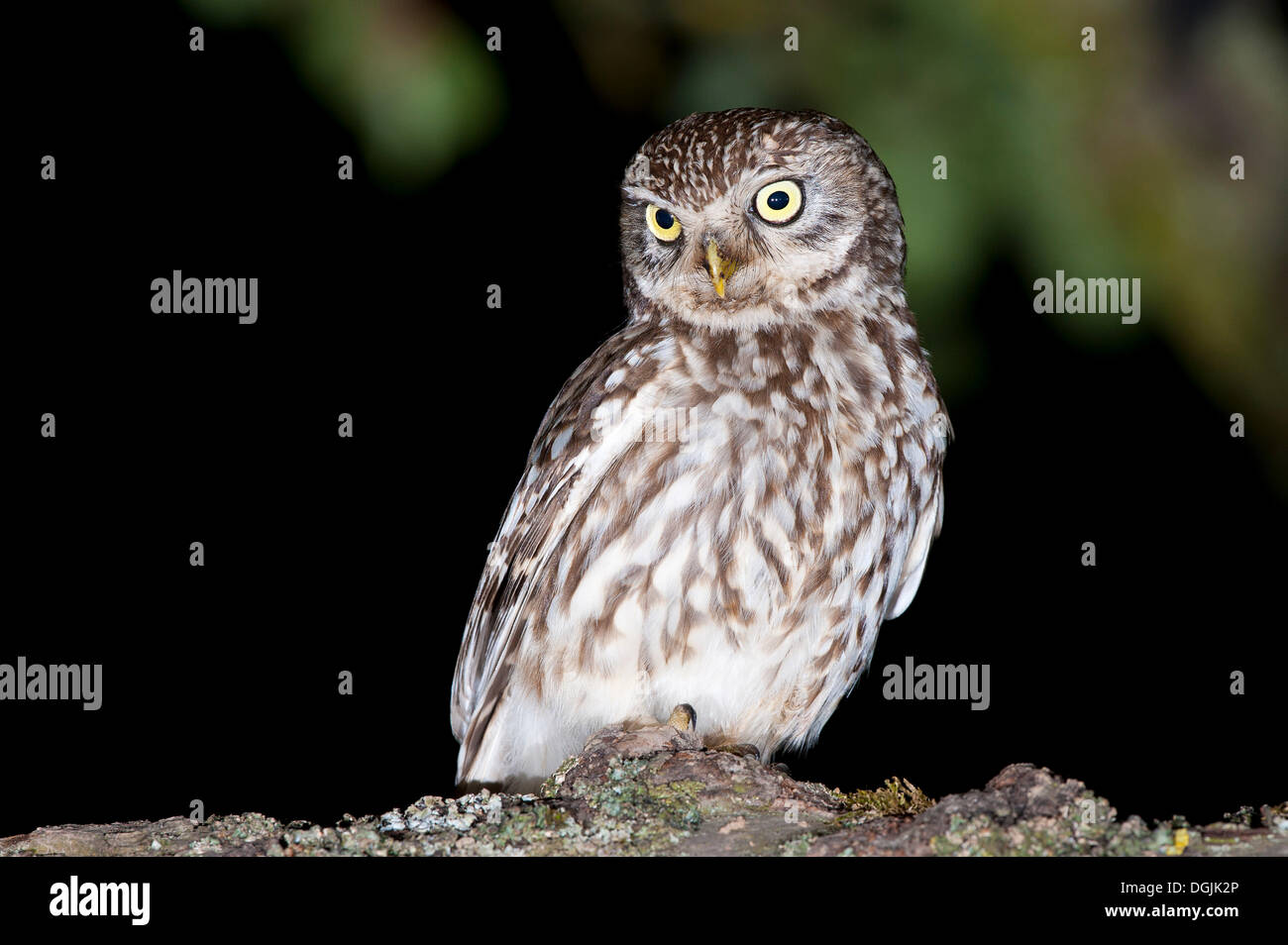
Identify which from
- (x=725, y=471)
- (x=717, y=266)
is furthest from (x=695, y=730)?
(x=717, y=266)

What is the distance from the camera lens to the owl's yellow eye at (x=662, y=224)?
116 inches

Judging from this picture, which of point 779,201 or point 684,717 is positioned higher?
point 779,201

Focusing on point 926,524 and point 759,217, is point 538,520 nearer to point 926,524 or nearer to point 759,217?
point 759,217

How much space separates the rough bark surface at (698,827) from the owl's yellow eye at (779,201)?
4.51 feet

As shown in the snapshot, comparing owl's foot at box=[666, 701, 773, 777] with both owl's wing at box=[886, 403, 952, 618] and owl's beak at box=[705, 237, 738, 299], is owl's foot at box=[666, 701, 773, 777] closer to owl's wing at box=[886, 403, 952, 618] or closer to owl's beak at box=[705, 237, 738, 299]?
owl's wing at box=[886, 403, 952, 618]

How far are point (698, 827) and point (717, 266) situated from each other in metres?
1.39

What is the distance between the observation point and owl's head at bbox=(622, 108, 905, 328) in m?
2.82

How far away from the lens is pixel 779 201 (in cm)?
285

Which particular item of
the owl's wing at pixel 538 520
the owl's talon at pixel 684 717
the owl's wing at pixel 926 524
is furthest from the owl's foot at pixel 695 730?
the owl's wing at pixel 926 524

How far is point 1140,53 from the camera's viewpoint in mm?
1739

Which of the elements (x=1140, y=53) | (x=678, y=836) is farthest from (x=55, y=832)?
(x=1140, y=53)

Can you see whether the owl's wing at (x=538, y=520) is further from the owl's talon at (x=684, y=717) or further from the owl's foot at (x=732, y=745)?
the owl's foot at (x=732, y=745)

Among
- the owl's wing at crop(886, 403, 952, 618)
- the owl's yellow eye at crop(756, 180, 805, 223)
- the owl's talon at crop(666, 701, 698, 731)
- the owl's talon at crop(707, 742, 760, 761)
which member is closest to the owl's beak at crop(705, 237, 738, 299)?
the owl's yellow eye at crop(756, 180, 805, 223)
